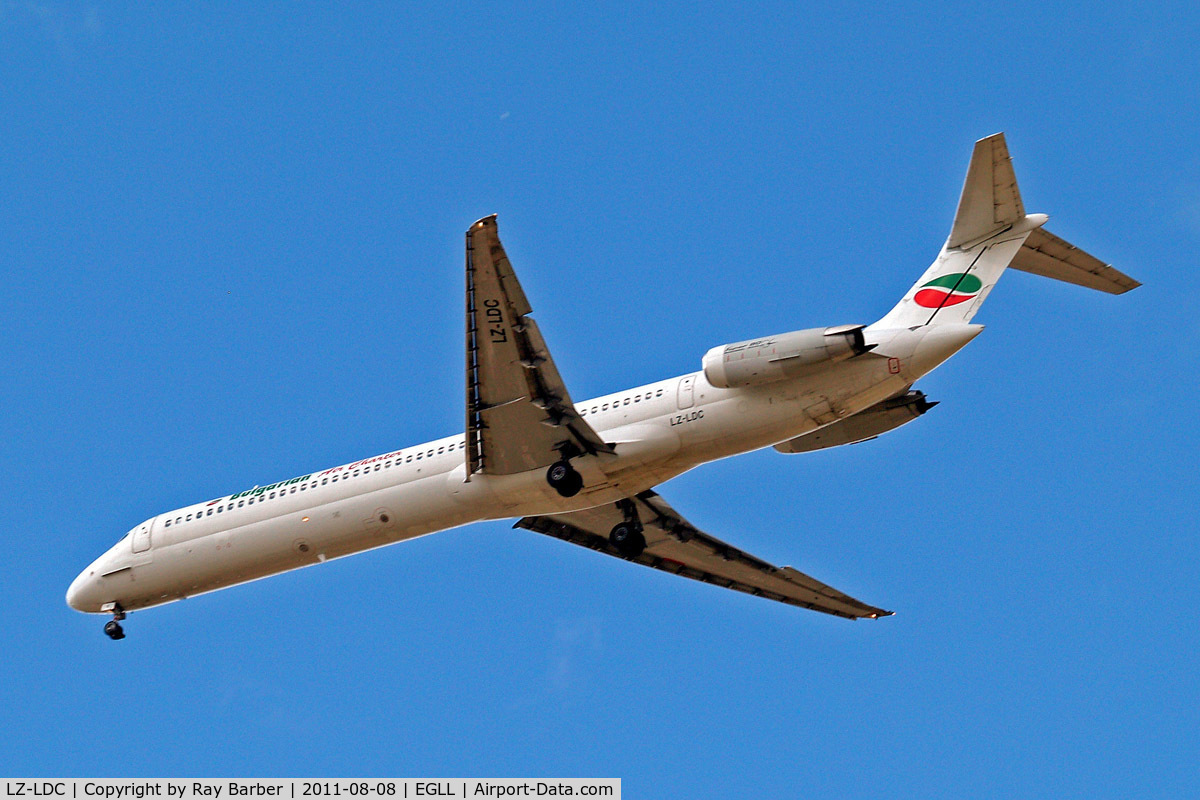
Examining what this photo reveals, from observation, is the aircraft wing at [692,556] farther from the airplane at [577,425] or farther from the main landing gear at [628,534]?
the airplane at [577,425]

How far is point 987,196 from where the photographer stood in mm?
29953

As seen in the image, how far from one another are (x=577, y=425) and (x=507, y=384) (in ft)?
5.55

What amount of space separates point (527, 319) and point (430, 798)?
862 centimetres

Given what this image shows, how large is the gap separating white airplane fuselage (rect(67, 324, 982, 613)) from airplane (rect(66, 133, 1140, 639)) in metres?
0.03

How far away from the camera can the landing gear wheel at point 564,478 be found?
101 feet

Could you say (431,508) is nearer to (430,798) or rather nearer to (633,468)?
(633,468)

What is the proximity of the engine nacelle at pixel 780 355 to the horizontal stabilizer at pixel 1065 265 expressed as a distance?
4182 millimetres

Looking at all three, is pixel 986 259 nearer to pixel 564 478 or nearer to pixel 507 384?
pixel 564 478

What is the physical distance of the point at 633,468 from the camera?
101 feet

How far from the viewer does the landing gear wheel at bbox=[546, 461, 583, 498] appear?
30672 millimetres

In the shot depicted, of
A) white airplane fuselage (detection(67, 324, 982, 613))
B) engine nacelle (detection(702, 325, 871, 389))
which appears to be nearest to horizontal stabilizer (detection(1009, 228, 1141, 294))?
white airplane fuselage (detection(67, 324, 982, 613))

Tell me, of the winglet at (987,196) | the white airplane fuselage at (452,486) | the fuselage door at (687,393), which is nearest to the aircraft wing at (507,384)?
the white airplane fuselage at (452,486)


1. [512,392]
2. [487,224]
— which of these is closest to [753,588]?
[512,392]

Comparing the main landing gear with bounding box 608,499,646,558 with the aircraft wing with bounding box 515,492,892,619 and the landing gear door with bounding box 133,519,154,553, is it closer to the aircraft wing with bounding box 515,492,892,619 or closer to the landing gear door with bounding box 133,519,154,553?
the aircraft wing with bounding box 515,492,892,619
